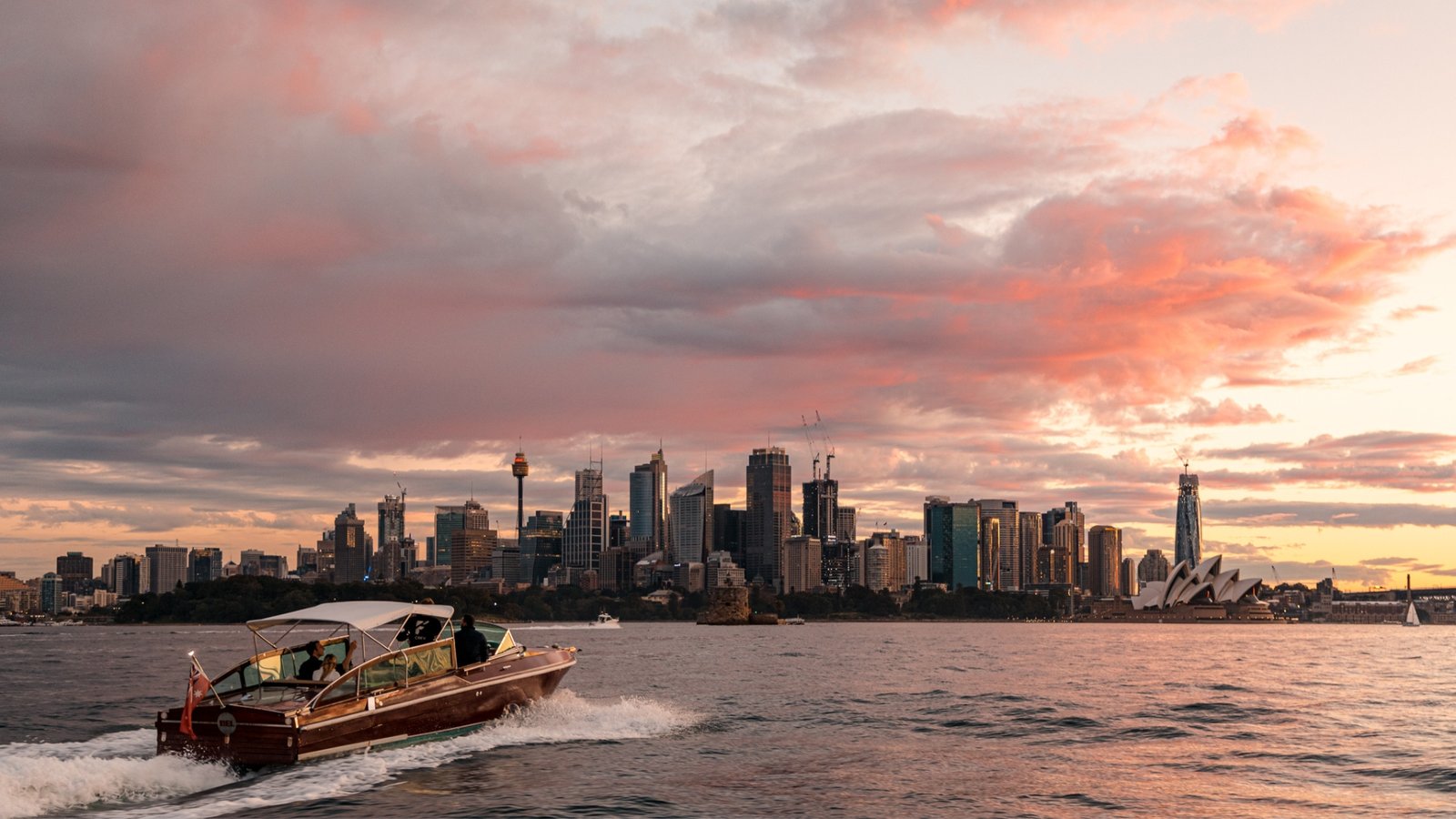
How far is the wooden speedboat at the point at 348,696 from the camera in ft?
96.8

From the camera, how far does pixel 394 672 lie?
33312 millimetres

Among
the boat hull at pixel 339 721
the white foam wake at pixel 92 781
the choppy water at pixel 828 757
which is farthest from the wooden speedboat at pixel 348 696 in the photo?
the white foam wake at pixel 92 781

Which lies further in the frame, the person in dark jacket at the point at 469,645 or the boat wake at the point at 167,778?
the person in dark jacket at the point at 469,645

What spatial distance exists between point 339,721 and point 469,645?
6412 mm

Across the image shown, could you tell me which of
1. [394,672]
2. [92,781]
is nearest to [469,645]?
[394,672]

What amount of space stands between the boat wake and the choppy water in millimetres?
61

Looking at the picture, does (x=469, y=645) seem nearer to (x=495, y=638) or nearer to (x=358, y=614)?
(x=495, y=638)

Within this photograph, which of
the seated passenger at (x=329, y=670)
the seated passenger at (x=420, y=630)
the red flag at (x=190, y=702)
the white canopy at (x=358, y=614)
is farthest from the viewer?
the seated passenger at (x=420, y=630)

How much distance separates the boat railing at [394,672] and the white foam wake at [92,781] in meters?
3.18

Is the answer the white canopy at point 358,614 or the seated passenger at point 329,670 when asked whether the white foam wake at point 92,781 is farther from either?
the white canopy at point 358,614

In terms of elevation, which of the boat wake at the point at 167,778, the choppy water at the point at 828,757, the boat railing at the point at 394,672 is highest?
the boat railing at the point at 394,672

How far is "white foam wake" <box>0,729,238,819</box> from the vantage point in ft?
86.6

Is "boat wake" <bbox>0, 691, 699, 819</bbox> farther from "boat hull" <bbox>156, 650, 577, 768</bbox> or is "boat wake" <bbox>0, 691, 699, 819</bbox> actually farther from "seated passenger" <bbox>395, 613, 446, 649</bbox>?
"seated passenger" <bbox>395, 613, 446, 649</bbox>

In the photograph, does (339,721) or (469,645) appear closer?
(339,721)
